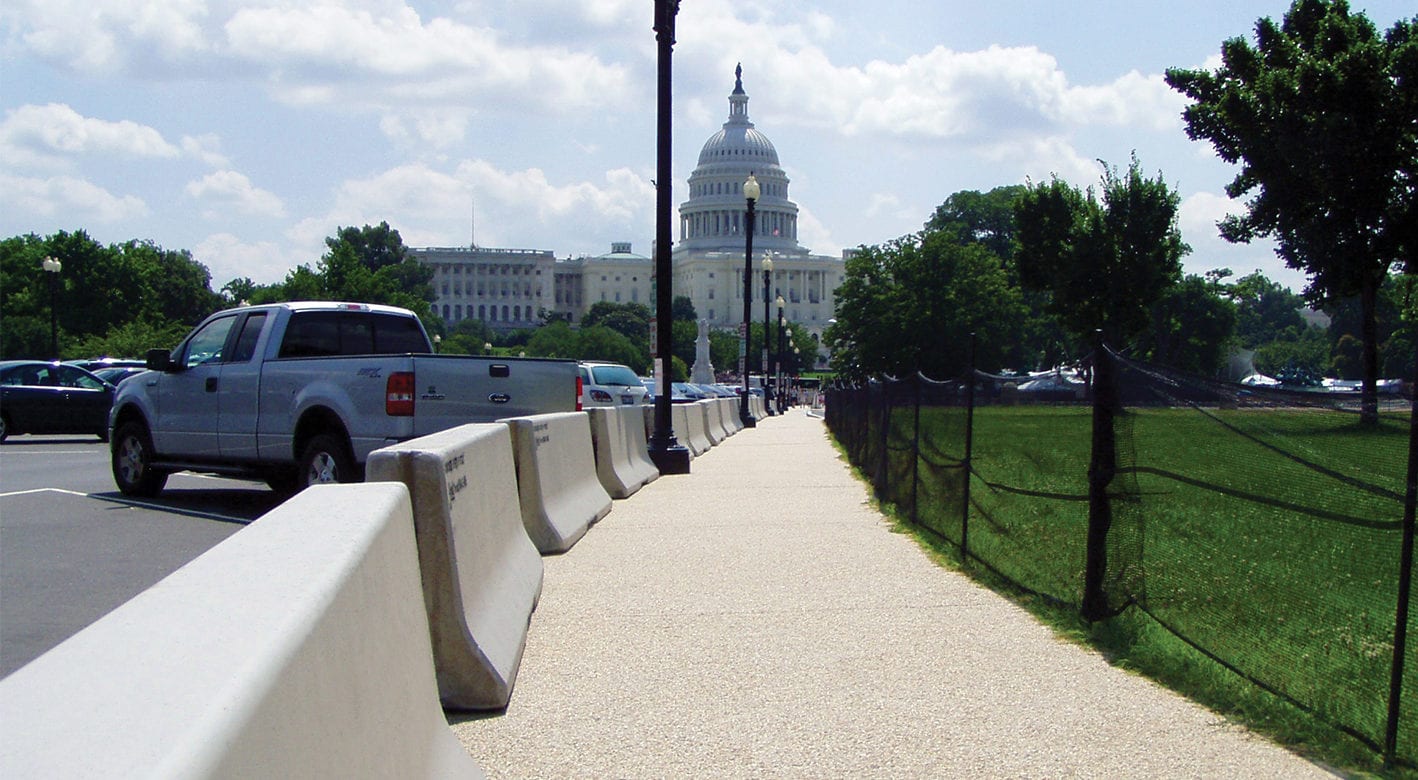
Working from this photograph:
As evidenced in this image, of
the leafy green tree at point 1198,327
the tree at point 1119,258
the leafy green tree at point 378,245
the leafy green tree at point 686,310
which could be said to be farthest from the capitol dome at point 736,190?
the tree at point 1119,258

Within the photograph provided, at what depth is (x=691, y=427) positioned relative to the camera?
26500 mm

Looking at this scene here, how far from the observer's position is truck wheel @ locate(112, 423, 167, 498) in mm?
15086

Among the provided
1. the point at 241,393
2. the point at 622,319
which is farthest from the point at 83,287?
the point at 622,319

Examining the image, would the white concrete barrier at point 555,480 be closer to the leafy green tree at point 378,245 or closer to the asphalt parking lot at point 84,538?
the asphalt parking lot at point 84,538

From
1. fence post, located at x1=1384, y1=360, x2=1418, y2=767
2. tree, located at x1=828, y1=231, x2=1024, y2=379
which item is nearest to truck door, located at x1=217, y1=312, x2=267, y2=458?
fence post, located at x1=1384, y1=360, x2=1418, y2=767

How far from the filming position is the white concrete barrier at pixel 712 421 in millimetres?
30159

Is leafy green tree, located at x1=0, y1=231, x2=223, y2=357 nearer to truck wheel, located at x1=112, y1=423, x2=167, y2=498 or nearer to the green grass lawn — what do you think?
truck wheel, located at x1=112, y1=423, x2=167, y2=498

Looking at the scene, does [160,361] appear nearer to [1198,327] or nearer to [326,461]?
[326,461]

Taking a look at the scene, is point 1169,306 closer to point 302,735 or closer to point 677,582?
point 677,582

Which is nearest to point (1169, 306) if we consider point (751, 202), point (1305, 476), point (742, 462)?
point (751, 202)

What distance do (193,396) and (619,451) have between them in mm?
4967

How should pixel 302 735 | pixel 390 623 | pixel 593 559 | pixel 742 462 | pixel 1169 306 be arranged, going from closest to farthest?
pixel 302 735, pixel 390 623, pixel 593 559, pixel 742 462, pixel 1169 306

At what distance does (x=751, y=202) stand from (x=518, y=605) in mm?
33984

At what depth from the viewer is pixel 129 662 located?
88.0 inches
